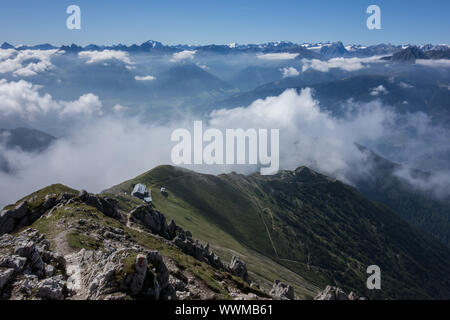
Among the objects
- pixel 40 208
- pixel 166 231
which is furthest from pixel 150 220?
pixel 40 208

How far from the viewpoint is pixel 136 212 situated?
314ft

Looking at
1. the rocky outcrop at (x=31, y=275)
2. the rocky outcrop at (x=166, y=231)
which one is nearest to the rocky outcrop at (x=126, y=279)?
the rocky outcrop at (x=31, y=275)

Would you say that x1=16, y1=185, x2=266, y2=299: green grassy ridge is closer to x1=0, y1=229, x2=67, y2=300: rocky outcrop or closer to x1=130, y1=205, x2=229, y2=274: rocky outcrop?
x1=0, y1=229, x2=67, y2=300: rocky outcrop
